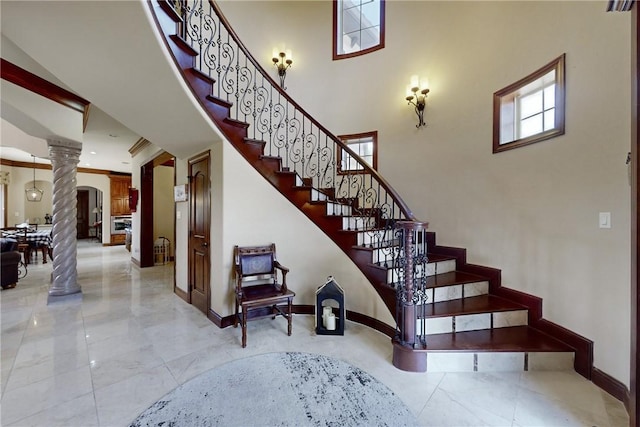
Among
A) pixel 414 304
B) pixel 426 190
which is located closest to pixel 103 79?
pixel 414 304

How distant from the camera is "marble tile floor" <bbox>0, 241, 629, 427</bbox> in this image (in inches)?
71.1

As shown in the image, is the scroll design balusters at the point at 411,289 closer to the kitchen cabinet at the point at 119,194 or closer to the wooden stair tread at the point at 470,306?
the wooden stair tread at the point at 470,306

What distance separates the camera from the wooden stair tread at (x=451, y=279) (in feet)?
9.85

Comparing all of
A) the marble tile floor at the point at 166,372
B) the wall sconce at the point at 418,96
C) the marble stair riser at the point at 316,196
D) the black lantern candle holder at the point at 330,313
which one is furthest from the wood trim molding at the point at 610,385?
the wall sconce at the point at 418,96

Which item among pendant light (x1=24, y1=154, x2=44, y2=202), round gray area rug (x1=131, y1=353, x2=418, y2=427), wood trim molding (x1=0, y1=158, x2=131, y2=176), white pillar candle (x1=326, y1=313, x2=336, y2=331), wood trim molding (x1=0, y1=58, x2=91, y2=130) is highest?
wood trim molding (x1=0, y1=58, x2=91, y2=130)

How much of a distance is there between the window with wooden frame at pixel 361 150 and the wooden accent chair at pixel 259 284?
6.77 ft

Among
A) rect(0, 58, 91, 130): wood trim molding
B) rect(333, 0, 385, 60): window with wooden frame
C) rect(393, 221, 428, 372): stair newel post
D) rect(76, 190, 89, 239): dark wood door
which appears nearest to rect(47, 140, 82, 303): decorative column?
rect(0, 58, 91, 130): wood trim molding

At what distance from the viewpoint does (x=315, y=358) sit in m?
2.51

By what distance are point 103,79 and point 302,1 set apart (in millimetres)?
4147

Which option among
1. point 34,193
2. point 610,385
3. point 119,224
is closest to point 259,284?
point 610,385

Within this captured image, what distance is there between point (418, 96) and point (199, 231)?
3759 millimetres

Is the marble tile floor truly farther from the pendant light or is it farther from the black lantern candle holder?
the pendant light

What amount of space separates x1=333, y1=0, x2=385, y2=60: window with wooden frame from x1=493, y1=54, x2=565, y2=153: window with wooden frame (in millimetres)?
2494

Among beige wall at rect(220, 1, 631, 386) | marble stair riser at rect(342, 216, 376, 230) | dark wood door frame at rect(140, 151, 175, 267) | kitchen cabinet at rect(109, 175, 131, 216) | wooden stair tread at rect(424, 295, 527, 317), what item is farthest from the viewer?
kitchen cabinet at rect(109, 175, 131, 216)
